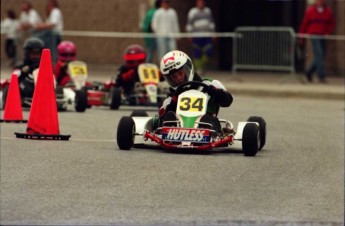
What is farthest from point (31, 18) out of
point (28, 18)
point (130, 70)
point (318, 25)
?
point (130, 70)

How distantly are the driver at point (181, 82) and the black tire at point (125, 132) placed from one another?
1.44 feet

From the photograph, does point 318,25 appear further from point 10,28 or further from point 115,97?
point 10,28

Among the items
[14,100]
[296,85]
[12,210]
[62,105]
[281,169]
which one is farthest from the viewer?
[296,85]

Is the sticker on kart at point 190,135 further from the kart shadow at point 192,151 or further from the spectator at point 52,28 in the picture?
the spectator at point 52,28

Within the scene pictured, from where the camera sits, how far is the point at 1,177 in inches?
496

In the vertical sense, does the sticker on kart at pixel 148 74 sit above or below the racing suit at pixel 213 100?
below

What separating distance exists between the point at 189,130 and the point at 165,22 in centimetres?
1607

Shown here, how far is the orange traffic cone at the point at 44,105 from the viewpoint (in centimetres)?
1541

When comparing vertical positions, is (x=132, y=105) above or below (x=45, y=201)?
below

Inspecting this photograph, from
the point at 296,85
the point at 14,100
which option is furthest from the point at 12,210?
the point at 296,85

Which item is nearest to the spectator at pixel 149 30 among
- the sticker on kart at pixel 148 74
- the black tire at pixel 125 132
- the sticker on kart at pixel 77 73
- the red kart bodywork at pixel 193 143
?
the sticker on kart at pixel 77 73

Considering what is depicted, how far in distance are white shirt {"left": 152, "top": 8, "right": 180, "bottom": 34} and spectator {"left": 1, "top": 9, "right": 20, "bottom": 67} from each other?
4.28 m

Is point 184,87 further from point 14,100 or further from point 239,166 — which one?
point 14,100

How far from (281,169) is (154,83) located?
8.77m
